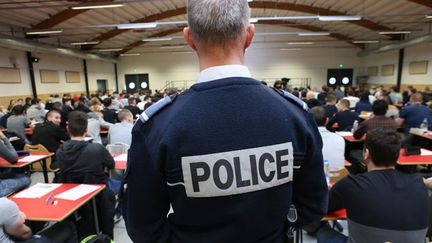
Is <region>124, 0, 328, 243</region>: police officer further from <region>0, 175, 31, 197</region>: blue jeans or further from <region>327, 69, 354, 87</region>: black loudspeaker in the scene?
<region>327, 69, 354, 87</region>: black loudspeaker

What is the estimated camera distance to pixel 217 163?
691 millimetres

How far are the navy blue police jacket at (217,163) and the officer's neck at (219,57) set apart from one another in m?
0.06

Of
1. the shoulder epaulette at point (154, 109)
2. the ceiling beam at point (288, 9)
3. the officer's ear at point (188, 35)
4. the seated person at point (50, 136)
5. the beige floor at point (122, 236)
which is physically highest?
the ceiling beam at point (288, 9)

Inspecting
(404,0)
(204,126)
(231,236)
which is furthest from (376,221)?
(404,0)

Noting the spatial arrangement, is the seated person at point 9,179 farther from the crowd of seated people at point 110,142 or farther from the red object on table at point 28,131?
the red object on table at point 28,131

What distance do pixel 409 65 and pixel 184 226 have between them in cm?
1696

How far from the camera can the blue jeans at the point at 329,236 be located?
196 centimetres

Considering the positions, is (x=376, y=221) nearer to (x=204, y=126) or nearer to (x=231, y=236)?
(x=231, y=236)

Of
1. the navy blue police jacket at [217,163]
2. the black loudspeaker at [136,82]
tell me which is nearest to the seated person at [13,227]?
the navy blue police jacket at [217,163]

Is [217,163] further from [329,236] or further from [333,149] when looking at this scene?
[333,149]

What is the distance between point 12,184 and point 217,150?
3691 millimetres

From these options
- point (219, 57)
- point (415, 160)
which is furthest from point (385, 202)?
point (415, 160)

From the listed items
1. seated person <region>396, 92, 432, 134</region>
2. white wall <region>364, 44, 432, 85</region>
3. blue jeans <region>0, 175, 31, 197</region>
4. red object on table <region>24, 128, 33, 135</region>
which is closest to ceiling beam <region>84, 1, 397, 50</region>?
white wall <region>364, 44, 432, 85</region>

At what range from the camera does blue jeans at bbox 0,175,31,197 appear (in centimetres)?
314
